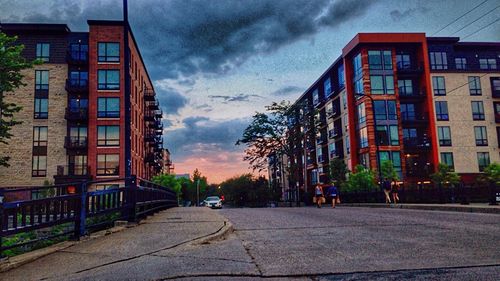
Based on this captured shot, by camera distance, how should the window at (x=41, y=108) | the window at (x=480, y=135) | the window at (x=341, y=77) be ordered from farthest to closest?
the window at (x=341, y=77)
the window at (x=480, y=135)
the window at (x=41, y=108)

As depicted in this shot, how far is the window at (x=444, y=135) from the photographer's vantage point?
4788 cm

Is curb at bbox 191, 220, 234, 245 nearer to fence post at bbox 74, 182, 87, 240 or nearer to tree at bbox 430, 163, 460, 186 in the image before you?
fence post at bbox 74, 182, 87, 240

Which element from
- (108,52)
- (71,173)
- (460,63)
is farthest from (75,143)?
(460,63)

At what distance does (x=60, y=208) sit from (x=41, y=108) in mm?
43267

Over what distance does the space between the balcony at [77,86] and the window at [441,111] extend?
40.8 meters

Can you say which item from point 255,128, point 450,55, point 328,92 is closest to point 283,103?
point 255,128

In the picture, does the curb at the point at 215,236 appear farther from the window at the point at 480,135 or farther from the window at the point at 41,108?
the window at the point at 480,135

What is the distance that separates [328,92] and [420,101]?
46.9 ft

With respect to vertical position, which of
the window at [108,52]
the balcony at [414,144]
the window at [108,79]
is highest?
the window at [108,52]

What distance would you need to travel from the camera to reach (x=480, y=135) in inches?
1911

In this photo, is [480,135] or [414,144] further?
[480,135]

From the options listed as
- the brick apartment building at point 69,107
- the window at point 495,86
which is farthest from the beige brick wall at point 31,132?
the window at point 495,86

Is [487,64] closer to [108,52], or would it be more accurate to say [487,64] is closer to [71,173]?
[108,52]

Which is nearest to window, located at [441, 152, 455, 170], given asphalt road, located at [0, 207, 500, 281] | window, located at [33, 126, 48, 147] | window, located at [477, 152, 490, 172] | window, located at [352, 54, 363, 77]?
window, located at [477, 152, 490, 172]
